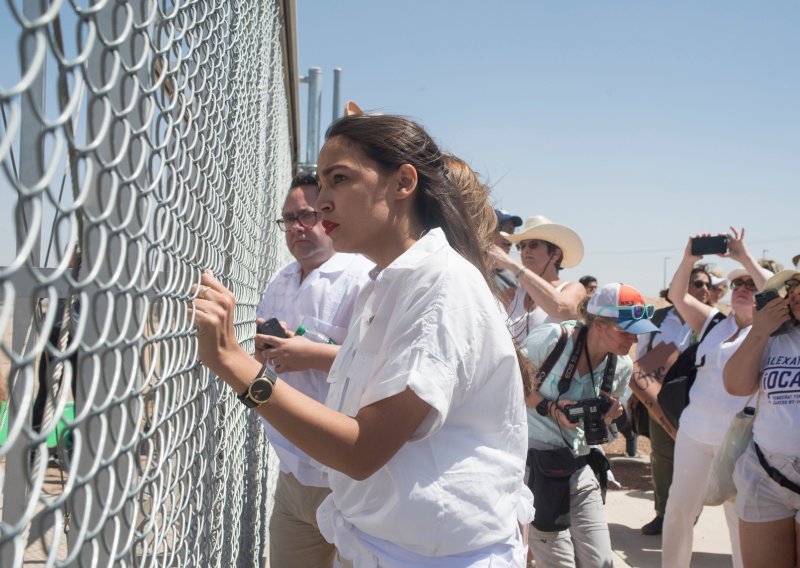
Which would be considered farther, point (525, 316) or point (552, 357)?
point (525, 316)

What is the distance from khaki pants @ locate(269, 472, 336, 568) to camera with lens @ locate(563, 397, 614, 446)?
1.40 meters

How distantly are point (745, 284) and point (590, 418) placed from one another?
218 centimetres

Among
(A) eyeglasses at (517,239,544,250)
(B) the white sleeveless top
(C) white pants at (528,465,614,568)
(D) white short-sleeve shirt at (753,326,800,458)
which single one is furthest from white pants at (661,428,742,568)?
(A) eyeglasses at (517,239,544,250)

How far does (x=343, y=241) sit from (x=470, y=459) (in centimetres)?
59

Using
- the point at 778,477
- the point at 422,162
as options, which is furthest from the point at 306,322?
the point at 778,477

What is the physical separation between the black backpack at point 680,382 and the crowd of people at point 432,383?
70 cm

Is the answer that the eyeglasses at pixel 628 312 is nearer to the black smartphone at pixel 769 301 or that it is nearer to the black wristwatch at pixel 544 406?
the black wristwatch at pixel 544 406

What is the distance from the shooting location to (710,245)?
17.8ft

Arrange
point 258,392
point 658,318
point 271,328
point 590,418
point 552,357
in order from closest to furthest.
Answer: point 258,392
point 271,328
point 590,418
point 552,357
point 658,318

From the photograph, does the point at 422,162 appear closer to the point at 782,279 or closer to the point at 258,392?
the point at 258,392

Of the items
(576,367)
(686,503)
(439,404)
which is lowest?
(686,503)

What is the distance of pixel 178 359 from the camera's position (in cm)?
147

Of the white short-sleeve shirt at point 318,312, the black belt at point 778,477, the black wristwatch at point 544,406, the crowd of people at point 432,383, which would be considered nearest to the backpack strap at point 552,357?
the crowd of people at point 432,383

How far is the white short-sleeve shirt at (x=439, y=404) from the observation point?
5.16 ft
